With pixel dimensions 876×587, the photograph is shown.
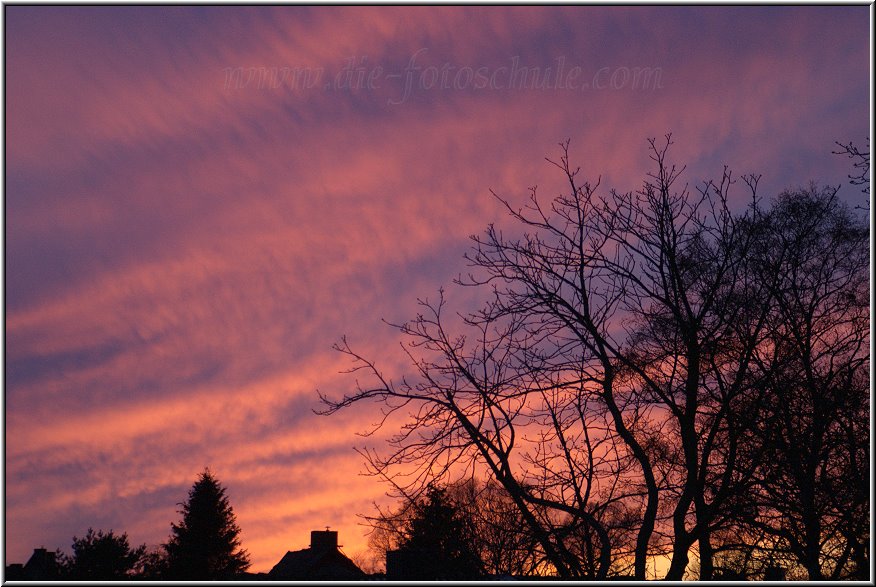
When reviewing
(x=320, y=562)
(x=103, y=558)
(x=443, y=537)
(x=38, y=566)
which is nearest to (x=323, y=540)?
(x=320, y=562)

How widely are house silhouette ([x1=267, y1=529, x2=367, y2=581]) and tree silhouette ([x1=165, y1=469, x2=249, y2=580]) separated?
13390mm

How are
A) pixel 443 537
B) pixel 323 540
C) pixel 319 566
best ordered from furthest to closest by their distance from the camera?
pixel 323 540, pixel 319 566, pixel 443 537

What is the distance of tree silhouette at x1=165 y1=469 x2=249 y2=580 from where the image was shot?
170 feet

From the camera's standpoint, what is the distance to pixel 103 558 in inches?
1684

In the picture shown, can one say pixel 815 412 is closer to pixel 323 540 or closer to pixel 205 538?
pixel 323 540

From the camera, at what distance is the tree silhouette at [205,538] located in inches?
2041

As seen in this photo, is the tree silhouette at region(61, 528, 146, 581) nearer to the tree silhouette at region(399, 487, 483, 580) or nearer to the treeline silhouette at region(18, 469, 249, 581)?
the treeline silhouette at region(18, 469, 249, 581)

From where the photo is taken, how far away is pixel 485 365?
1006 centimetres

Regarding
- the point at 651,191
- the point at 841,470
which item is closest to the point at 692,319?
the point at 651,191

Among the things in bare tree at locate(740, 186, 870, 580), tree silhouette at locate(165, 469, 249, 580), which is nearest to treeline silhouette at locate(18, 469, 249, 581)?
tree silhouette at locate(165, 469, 249, 580)

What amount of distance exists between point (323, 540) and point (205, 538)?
18.0 metres

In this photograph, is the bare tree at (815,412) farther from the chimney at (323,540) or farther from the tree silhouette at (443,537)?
the chimney at (323,540)

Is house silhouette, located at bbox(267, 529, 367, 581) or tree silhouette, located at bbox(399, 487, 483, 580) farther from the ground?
tree silhouette, located at bbox(399, 487, 483, 580)

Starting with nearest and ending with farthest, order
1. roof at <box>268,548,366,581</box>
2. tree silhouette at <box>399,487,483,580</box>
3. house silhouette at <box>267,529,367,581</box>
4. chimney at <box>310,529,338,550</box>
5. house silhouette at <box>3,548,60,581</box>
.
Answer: tree silhouette at <box>399,487,483,580</box> → roof at <box>268,548,366,581</box> → house silhouette at <box>267,529,367,581</box> → chimney at <box>310,529,338,550</box> → house silhouette at <box>3,548,60,581</box>
